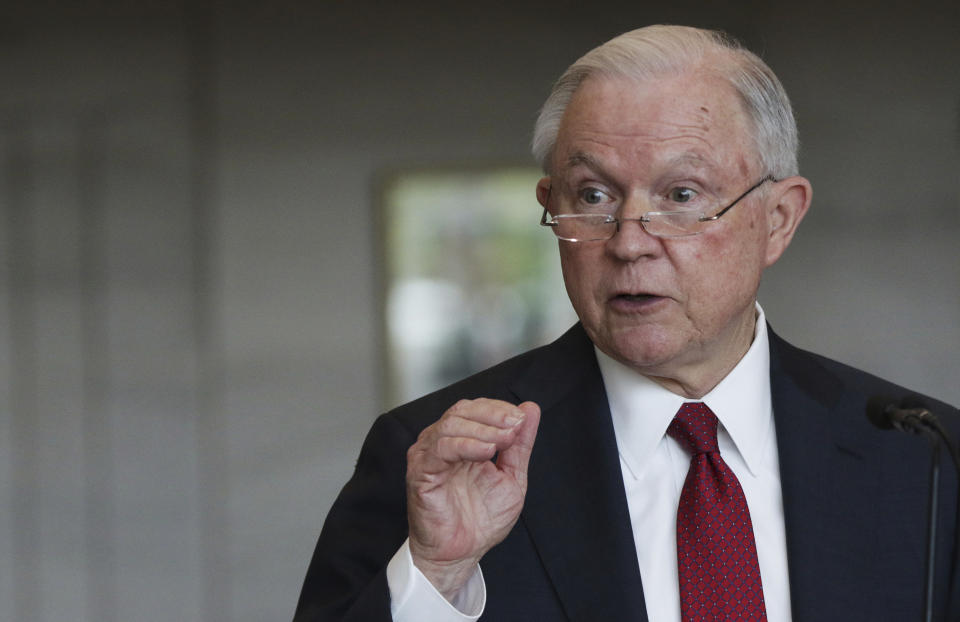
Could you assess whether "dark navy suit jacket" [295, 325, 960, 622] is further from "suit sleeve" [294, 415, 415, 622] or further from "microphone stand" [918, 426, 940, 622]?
"microphone stand" [918, 426, 940, 622]

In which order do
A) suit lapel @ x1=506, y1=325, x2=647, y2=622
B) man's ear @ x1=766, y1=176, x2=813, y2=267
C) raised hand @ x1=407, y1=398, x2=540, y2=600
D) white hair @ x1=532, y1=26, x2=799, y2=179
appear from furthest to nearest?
man's ear @ x1=766, y1=176, x2=813, y2=267
white hair @ x1=532, y1=26, x2=799, y2=179
suit lapel @ x1=506, y1=325, x2=647, y2=622
raised hand @ x1=407, y1=398, x2=540, y2=600

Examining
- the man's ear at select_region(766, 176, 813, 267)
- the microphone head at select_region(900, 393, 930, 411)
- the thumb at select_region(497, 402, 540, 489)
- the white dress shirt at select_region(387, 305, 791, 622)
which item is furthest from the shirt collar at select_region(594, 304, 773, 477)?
the microphone head at select_region(900, 393, 930, 411)

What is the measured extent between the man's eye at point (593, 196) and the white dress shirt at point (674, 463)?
25cm

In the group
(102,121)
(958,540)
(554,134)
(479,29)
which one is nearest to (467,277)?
(479,29)

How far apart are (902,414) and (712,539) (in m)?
0.43

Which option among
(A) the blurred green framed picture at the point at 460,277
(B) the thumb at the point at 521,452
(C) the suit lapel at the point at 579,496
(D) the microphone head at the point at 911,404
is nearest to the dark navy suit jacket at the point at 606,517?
(C) the suit lapel at the point at 579,496

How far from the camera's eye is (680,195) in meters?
1.56

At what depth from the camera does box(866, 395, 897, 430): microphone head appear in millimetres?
1194

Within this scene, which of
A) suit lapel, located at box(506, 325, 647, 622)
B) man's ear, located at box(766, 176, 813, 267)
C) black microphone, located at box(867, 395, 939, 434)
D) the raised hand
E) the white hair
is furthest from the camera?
man's ear, located at box(766, 176, 813, 267)

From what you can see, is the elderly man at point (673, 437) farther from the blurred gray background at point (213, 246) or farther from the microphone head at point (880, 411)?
the blurred gray background at point (213, 246)

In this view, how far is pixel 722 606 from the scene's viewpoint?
1506mm

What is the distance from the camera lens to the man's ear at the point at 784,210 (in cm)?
171

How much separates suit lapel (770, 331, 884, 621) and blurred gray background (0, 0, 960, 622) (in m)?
2.94

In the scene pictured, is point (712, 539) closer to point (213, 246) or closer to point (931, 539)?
point (931, 539)
